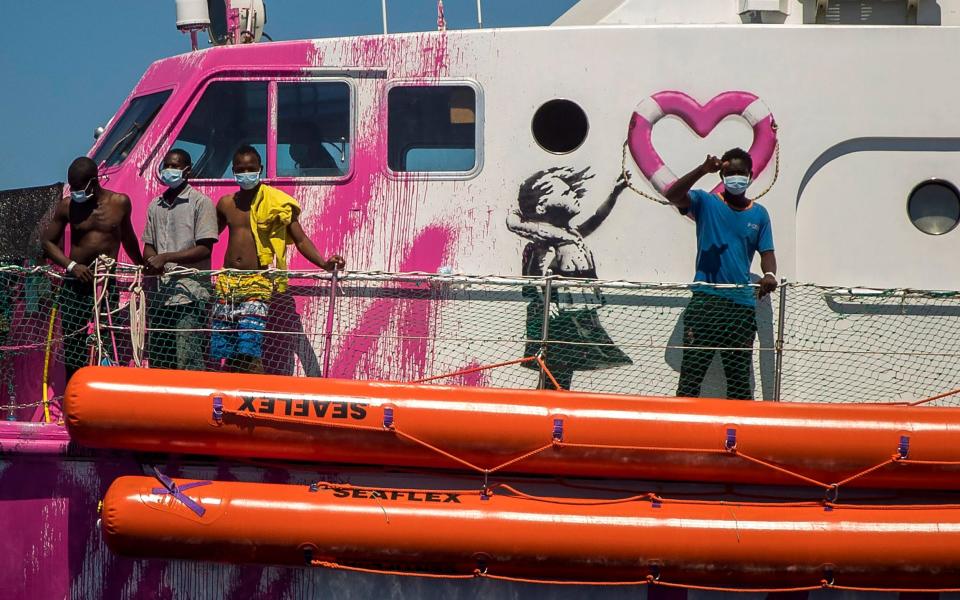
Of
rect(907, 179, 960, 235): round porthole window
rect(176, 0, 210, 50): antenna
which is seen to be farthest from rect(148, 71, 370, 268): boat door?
rect(907, 179, 960, 235): round porthole window

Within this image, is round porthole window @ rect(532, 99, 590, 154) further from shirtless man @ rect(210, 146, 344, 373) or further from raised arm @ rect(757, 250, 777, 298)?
shirtless man @ rect(210, 146, 344, 373)

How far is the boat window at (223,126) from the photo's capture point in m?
6.70

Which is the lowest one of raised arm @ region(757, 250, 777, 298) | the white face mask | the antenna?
raised arm @ region(757, 250, 777, 298)

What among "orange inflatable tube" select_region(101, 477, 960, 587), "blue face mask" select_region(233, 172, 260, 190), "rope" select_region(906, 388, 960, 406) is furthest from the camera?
"blue face mask" select_region(233, 172, 260, 190)

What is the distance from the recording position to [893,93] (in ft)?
22.1

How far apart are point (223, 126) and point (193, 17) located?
1.19 metres

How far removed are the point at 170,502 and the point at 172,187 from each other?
1.73 m

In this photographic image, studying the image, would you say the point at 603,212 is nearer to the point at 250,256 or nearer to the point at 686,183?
the point at 686,183

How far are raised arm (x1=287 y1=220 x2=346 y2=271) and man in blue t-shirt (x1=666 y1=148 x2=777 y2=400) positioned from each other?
176cm

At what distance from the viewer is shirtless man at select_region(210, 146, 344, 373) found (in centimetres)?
591

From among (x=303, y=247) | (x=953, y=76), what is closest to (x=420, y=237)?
(x=303, y=247)

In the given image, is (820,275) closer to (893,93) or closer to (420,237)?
(893,93)

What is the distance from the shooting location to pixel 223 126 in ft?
22.1

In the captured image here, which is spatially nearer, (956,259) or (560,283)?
(560,283)
